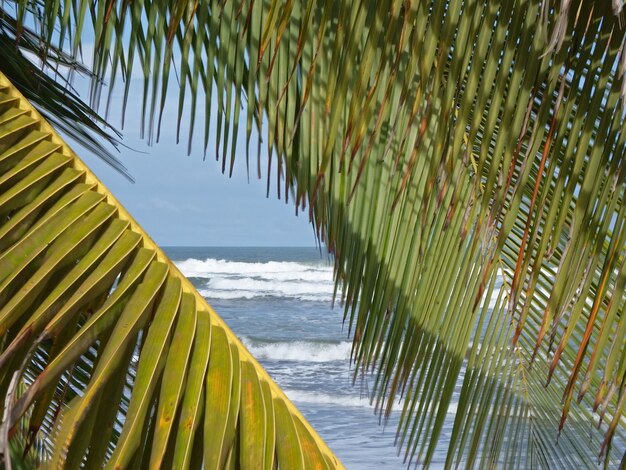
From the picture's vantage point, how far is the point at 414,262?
1505mm

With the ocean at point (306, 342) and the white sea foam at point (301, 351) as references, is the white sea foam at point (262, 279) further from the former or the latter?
the white sea foam at point (301, 351)

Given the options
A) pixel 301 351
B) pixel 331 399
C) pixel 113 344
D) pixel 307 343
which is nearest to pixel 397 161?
pixel 113 344

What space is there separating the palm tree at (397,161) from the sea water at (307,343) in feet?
0.61

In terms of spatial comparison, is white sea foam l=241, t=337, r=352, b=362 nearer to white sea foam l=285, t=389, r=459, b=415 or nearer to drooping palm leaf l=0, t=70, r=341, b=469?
white sea foam l=285, t=389, r=459, b=415

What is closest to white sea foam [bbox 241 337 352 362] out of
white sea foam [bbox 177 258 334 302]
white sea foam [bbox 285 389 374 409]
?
white sea foam [bbox 285 389 374 409]

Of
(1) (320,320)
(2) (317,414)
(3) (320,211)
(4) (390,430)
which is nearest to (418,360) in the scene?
(3) (320,211)

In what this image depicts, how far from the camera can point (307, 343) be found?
1395cm

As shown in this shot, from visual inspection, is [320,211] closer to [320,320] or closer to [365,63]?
[365,63]

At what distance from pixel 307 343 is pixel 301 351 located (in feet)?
1.24

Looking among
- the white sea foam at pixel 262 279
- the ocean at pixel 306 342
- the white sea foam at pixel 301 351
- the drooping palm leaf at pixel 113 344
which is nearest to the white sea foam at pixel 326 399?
the ocean at pixel 306 342

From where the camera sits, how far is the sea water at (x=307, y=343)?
23.3 ft

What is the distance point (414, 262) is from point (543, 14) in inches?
29.2

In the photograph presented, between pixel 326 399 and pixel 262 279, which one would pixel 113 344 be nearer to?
pixel 326 399

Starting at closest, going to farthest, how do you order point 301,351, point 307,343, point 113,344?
point 113,344 → point 301,351 → point 307,343
